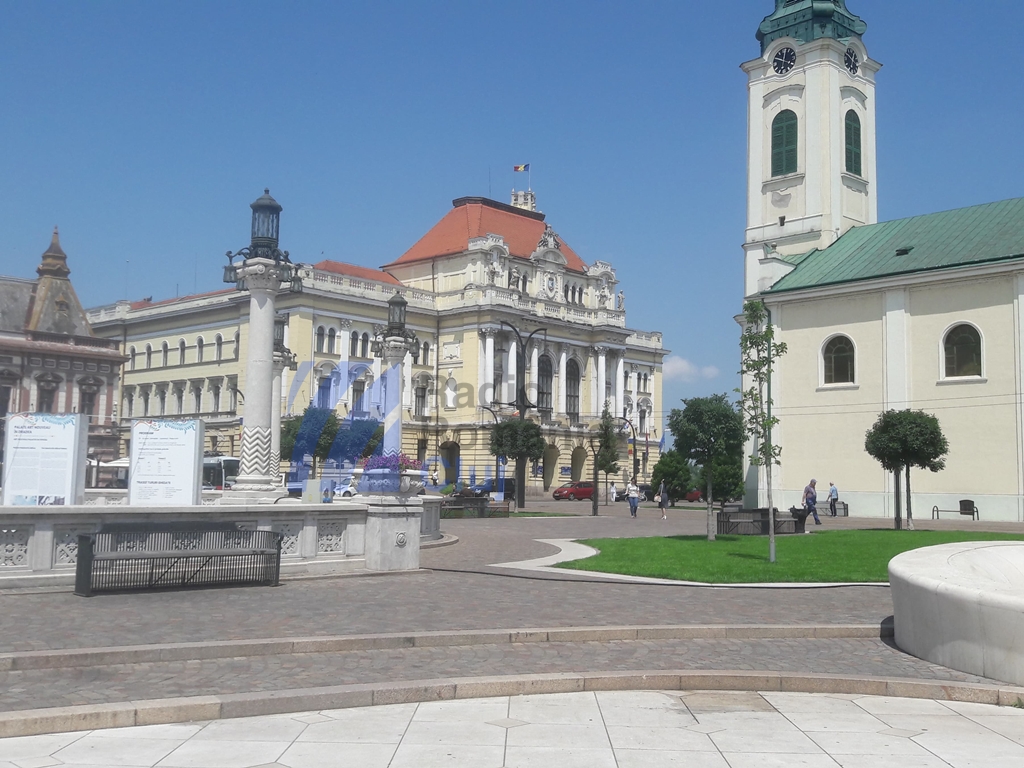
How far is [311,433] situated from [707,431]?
3715 cm

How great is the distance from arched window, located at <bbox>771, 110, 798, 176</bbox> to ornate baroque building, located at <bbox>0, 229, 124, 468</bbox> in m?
47.7

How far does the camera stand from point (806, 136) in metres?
52.2

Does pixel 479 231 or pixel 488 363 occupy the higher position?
pixel 479 231

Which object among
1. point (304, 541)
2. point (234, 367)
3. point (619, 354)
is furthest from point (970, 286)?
point (234, 367)

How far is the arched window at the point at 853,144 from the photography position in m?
52.8

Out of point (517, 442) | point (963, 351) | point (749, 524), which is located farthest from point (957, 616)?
point (517, 442)

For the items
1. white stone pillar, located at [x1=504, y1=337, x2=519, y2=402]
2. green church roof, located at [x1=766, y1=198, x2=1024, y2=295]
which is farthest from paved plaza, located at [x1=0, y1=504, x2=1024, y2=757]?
white stone pillar, located at [x1=504, y1=337, x2=519, y2=402]

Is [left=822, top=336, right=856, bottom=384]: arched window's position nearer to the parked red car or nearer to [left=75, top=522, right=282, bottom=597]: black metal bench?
the parked red car

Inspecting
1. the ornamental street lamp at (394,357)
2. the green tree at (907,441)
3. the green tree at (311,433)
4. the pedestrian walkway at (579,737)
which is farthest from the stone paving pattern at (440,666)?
the green tree at (311,433)

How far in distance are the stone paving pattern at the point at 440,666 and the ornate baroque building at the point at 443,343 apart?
57772 millimetres

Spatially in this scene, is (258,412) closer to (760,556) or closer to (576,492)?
(760,556)

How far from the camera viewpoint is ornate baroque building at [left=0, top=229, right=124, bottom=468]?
69.3 metres

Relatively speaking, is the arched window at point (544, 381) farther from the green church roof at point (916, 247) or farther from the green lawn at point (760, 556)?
the green lawn at point (760, 556)

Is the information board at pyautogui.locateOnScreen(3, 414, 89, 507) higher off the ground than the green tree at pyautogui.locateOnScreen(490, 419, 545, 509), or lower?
lower
